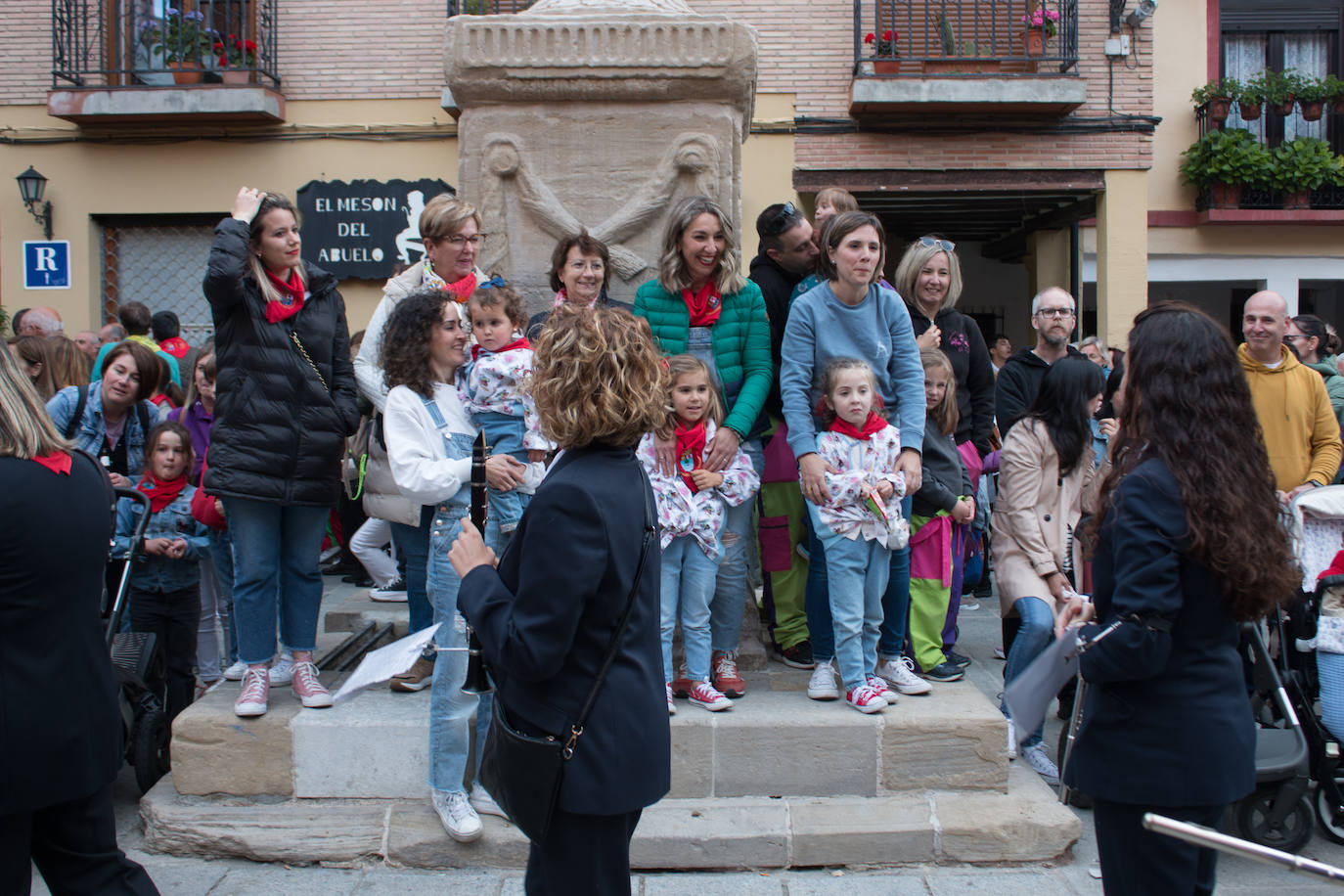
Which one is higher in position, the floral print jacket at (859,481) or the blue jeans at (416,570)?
the floral print jacket at (859,481)

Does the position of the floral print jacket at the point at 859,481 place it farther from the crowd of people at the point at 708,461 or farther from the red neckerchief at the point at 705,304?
the red neckerchief at the point at 705,304

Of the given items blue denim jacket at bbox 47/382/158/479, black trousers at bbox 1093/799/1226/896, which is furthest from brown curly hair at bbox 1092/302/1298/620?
blue denim jacket at bbox 47/382/158/479

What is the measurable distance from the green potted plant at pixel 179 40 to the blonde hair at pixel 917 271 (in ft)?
32.7

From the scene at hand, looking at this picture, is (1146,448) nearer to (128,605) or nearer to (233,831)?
(233,831)

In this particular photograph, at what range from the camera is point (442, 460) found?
12.1 ft

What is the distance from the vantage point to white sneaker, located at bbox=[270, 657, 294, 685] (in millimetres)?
4219

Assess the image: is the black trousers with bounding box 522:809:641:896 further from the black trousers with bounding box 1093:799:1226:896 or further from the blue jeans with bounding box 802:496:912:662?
the blue jeans with bounding box 802:496:912:662

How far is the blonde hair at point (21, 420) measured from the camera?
2.50m

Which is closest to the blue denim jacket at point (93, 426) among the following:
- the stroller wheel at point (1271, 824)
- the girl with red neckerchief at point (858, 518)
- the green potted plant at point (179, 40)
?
the girl with red neckerchief at point (858, 518)

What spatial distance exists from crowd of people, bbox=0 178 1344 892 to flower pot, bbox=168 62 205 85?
8.15 meters

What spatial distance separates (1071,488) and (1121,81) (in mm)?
9976

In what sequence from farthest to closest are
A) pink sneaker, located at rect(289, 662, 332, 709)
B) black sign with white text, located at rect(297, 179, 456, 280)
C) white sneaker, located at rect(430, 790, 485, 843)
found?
black sign with white text, located at rect(297, 179, 456, 280), pink sneaker, located at rect(289, 662, 332, 709), white sneaker, located at rect(430, 790, 485, 843)

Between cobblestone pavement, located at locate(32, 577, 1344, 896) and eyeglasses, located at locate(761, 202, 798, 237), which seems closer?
cobblestone pavement, located at locate(32, 577, 1344, 896)

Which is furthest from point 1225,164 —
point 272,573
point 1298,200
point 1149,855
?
point 1149,855
